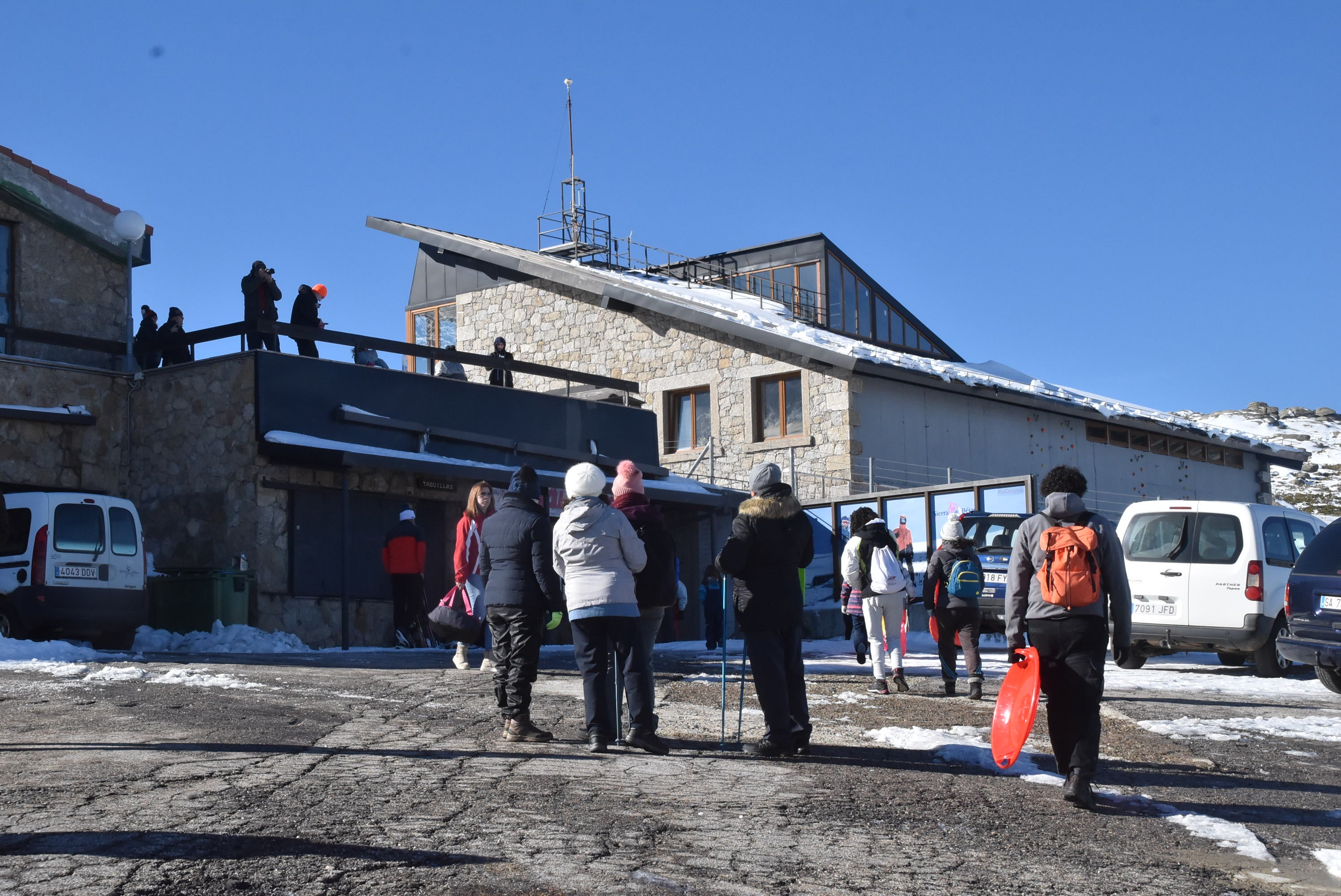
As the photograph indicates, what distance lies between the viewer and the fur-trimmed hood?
→ 7.85 metres

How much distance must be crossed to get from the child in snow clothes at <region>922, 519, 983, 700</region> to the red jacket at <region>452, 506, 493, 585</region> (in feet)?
11.9

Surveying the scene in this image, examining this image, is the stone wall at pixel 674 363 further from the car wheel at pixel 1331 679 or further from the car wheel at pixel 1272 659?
the car wheel at pixel 1331 679

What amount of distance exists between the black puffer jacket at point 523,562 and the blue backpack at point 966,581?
168 inches

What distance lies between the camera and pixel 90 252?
62.5ft

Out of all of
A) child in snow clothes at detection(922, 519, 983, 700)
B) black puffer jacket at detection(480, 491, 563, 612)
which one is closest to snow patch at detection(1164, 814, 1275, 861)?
black puffer jacket at detection(480, 491, 563, 612)

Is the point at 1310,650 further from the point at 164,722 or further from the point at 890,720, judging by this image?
the point at 164,722

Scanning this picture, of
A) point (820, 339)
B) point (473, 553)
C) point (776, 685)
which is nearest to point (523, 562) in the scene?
point (776, 685)

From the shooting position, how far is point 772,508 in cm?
786

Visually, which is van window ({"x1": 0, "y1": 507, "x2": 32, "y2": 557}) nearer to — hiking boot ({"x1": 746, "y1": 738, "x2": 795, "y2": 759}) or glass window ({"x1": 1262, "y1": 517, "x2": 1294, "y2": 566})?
hiking boot ({"x1": 746, "y1": 738, "x2": 795, "y2": 759})

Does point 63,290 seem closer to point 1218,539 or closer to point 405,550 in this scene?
point 405,550

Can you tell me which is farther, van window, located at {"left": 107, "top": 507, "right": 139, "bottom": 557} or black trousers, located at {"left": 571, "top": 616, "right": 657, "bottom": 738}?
van window, located at {"left": 107, "top": 507, "right": 139, "bottom": 557}

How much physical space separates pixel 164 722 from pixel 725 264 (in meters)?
28.0

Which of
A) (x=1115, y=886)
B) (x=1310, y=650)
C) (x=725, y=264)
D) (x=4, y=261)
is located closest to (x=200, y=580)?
(x=4, y=261)

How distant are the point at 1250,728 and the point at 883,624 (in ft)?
9.60
